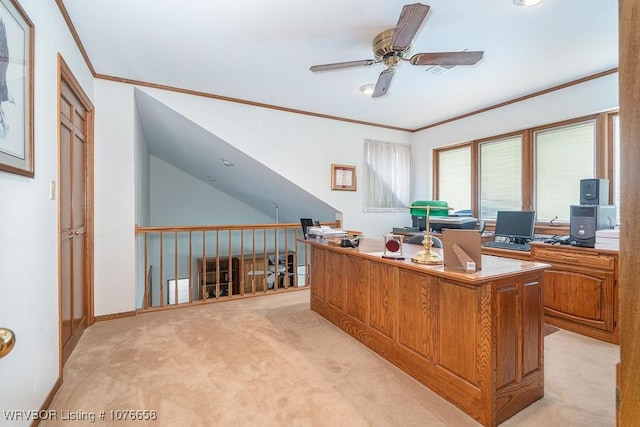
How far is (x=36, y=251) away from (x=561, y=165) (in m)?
4.65

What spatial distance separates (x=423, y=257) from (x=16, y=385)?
7.06 ft

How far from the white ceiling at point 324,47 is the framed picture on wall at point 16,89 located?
78cm

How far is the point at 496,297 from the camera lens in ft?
5.16

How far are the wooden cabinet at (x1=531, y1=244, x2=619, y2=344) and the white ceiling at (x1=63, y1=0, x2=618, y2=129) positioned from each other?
5.69 feet

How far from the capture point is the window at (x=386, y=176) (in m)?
4.76

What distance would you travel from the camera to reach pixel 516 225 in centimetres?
346

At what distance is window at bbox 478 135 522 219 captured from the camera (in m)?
3.85

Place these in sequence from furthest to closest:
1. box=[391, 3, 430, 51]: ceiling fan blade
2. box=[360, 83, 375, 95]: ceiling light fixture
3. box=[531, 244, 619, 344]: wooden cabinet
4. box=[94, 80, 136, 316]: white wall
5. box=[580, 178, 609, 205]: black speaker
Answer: box=[360, 83, 375, 95]: ceiling light fixture → box=[94, 80, 136, 316]: white wall → box=[580, 178, 609, 205]: black speaker → box=[531, 244, 619, 344]: wooden cabinet → box=[391, 3, 430, 51]: ceiling fan blade

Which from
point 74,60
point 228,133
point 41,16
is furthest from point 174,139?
point 41,16

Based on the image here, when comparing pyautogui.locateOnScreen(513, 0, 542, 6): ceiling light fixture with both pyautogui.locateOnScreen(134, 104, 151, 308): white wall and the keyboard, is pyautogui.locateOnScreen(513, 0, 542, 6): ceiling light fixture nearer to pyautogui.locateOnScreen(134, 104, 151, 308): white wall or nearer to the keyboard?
the keyboard

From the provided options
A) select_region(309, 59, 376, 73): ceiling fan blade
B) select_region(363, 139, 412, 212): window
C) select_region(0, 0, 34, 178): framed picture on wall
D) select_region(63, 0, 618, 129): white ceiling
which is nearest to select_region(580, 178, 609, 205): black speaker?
select_region(63, 0, 618, 129): white ceiling

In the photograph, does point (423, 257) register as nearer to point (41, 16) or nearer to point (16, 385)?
point (16, 385)

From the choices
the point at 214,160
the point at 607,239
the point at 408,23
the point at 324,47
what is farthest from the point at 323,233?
the point at 214,160

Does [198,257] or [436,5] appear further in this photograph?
[198,257]
